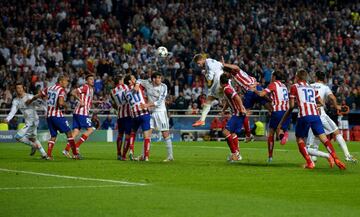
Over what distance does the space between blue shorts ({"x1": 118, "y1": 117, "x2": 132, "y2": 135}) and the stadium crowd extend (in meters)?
13.6

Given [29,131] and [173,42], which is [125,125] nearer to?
[29,131]

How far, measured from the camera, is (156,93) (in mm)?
23562

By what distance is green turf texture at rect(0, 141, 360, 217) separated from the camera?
12273 mm

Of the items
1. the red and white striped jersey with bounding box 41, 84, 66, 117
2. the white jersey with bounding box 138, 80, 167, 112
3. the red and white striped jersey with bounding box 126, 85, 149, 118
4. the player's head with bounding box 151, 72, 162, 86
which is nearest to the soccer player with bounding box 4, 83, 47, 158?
the red and white striped jersey with bounding box 41, 84, 66, 117

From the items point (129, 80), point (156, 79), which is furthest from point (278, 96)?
point (129, 80)

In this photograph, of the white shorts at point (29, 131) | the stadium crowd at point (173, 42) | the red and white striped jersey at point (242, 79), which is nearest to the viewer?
the red and white striped jersey at point (242, 79)

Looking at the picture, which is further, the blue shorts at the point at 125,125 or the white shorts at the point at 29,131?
the white shorts at the point at 29,131

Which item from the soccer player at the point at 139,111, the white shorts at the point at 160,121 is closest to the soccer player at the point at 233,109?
the white shorts at the point at 160,121

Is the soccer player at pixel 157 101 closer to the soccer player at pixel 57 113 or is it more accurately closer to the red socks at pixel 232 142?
the red socks at pixel 232 142

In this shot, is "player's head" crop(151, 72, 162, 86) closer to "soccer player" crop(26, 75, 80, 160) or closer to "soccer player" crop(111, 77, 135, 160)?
"soccer player" crop(111, 77, 135, 160)

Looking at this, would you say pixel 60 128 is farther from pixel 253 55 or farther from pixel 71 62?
pixel 253 55

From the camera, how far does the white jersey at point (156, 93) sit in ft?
76.8

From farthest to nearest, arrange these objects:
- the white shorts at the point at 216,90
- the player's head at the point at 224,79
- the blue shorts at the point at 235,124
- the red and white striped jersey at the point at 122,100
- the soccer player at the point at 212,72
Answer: the red and white striped jersey at the point at 122,100, the white shorts at the point at 216,90, the soccer player at the point at 212,72, the blue shorts at the point at 235,124, the player's head at the point at 224,79

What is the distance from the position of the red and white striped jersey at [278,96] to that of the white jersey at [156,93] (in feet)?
9.85
